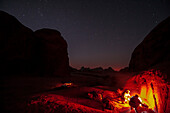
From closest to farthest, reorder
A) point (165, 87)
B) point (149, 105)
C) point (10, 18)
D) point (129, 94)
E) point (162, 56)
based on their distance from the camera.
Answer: point (165, 87)
point (149, 105)
point (129, 94)
point (162, 56)
point (10, 18)

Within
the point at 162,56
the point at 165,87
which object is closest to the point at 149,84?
the point at 165,87

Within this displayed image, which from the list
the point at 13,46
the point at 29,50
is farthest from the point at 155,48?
the point at 13,46

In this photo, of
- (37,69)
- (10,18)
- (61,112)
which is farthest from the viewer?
(37,69)

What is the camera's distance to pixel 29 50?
17.0m

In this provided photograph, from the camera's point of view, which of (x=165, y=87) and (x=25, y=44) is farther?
(x=25, y=44)

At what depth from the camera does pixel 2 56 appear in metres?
12.6

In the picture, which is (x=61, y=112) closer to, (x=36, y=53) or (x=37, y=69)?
(x=37, y=69)

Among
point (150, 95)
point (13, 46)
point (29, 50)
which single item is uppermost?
point (13, 46)

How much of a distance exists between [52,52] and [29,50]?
460 centimetres

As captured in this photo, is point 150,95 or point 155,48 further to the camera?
point 155,48

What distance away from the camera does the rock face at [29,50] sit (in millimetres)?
13289

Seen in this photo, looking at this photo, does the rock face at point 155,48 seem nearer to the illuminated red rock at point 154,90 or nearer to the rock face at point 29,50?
the illuminated red rock at point 154,90

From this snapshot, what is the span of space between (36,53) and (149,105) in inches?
823

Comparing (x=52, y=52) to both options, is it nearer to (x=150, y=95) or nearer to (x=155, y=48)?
(x=150, y=95)
